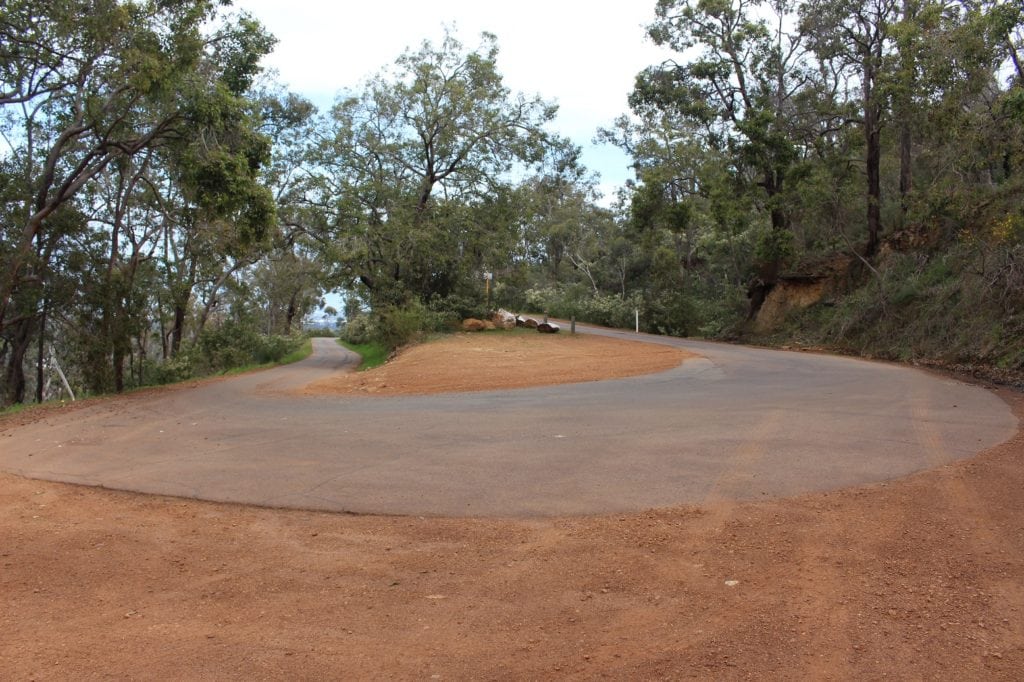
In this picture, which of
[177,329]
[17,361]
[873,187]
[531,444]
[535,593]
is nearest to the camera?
[535,593]

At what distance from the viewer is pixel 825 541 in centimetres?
501

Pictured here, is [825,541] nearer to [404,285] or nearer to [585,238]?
[404,285]

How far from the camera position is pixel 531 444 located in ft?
28.0

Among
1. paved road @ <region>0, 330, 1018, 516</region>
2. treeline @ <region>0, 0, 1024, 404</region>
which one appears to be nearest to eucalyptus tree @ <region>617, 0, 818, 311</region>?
treeline @ <region>0, 0, 1024, 404</region>

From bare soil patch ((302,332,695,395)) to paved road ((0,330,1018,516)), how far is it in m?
1.39

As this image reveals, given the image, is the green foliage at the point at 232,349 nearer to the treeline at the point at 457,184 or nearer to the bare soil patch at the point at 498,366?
the treeline at the point at 457,184

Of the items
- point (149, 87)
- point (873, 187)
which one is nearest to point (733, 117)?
point (873, 187)

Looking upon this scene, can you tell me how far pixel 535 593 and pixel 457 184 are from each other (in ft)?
89.8

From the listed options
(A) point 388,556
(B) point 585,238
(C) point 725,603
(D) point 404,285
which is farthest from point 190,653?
(B) point 585,238

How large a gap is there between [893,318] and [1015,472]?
16.8 metres

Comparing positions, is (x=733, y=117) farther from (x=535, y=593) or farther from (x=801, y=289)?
(x=535, y=593)

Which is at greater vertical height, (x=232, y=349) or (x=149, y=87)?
(x=149, y=87)

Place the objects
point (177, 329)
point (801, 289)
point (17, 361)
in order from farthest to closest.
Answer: point (177, 329)
point (801, 289)
point (17, 361)

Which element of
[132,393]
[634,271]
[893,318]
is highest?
[634,271]
